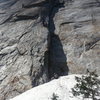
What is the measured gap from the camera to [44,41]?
21.0 meters

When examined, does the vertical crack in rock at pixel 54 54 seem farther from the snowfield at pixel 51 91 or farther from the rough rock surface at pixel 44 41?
the snowfield at pixel 51 91

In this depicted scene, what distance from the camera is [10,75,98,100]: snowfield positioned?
15.6m

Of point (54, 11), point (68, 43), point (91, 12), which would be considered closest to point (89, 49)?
point (68, 43)

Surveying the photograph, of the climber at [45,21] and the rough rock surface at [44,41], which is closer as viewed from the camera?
the rough rock surface at [44,41]

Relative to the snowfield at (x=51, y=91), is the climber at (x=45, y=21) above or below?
above

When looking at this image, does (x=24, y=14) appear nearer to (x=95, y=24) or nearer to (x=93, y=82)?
(x=95, y=24)

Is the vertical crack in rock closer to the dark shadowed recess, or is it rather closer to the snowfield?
the dark shadowed recess

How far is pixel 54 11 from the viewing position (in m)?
25.7

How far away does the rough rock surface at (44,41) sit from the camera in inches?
739

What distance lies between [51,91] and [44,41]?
6.02 metres

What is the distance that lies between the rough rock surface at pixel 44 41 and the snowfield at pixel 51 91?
3.78 feet

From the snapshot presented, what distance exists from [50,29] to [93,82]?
1178cm

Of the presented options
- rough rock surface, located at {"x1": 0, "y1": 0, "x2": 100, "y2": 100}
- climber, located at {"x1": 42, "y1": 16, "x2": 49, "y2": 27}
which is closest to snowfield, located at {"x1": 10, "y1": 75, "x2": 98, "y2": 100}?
rough rock surface, located at {"x1": 0, "y1": 0, "x2": 100, "y2": 100}

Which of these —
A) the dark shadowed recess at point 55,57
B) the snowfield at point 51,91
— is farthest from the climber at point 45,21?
the snowfield at point 51,91
